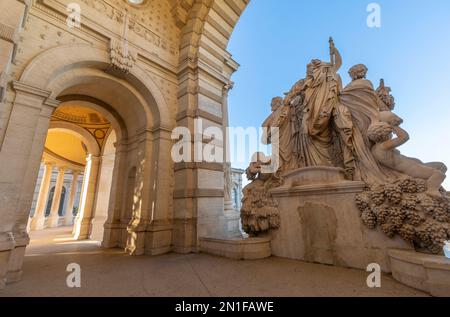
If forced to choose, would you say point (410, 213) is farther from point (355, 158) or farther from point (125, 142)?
point (125, 142)

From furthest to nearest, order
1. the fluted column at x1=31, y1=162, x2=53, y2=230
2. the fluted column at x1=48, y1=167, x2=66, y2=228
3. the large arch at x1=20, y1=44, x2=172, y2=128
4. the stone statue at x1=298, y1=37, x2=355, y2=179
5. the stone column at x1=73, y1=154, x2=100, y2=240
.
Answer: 1. the fluted column at x1=48, y1=167, x2=66, y2=228
2. the fluted column at x1=31, y1=162, x2=53, y2=230
3. the stone column at x1=73, y1=154, x2=100, y2=240
4. the stone statue at x1=298, y1=37, x2=355, y2=179
5. the large arch at x1=20, y1=44, x2=172, y2=128

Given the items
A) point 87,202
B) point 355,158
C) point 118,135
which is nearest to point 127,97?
point 118,135

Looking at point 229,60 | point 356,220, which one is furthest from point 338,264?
point 229,60

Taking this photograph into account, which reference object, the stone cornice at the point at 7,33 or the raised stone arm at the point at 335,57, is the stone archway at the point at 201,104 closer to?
the raised stone arm at the point at 335,57

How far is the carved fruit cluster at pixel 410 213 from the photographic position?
115 inches

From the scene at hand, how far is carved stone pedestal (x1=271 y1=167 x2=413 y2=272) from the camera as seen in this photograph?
3.45m

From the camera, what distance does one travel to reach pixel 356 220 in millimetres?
3643

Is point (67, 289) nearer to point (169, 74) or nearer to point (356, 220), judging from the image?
point (356, 220)

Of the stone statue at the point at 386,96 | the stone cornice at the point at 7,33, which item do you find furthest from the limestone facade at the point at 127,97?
the stone statue at the point at 386,96

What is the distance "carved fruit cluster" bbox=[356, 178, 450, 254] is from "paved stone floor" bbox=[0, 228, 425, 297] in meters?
0.76

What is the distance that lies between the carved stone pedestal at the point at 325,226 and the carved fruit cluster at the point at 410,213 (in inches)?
7.5

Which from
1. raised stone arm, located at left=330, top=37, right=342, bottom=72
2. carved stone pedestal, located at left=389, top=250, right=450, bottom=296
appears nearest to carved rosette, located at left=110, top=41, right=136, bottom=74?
raised stone arm, located at left=330, top=37, right=342, bottom=72

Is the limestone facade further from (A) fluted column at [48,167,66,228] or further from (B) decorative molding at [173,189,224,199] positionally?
(A) fluted column at [48,167,66,228]

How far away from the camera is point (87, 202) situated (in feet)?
29.6
